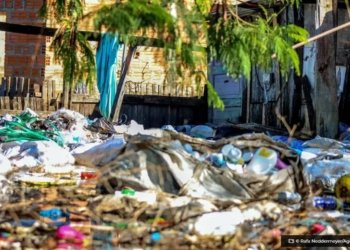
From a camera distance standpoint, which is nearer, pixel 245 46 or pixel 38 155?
pixel 245 46

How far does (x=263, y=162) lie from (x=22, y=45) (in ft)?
37.7

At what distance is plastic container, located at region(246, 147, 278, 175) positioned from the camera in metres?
4.52

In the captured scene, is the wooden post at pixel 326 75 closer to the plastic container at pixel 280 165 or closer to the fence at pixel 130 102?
the fence at pixel 130 102

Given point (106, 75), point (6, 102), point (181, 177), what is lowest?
point (181, 177)

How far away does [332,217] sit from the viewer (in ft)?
12.8

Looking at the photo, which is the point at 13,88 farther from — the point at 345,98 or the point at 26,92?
the point at 345,98

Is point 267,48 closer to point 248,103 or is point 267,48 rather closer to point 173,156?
point 173,156

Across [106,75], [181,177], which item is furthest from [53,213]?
[106,75]

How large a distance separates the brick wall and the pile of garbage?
374 inches

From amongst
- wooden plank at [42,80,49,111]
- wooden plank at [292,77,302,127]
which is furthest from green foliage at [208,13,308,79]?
wooden plank at [42,80,49,111]

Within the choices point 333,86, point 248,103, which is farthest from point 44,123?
point 248,103

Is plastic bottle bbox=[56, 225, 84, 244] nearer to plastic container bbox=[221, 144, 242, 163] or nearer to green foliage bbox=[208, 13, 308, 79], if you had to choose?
green foliage bbox=[208, 13, 308, 79]

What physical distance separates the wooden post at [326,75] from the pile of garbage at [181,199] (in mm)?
3270

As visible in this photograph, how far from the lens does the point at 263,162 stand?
4602 millimetres
